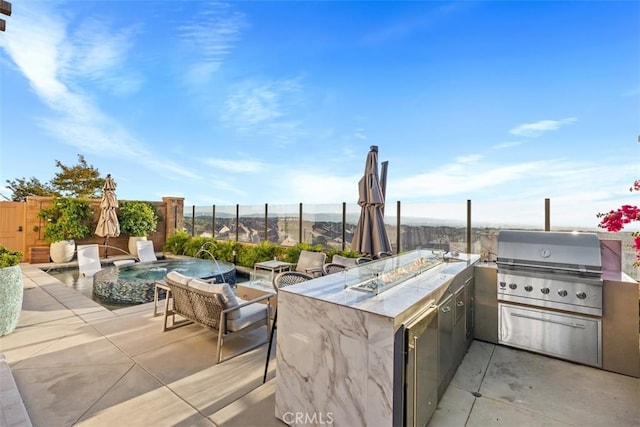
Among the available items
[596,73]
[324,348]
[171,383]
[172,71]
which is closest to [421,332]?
[324,348]

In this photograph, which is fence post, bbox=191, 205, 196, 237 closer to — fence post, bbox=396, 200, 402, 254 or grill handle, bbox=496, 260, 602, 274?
fence post, bbox=396, 200, 402, 254

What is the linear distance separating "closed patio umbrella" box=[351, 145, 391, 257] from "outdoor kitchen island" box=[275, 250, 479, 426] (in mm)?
2928

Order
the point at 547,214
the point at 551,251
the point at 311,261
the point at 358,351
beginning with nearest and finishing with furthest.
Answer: the point at 358,351, the point at 551,251, the point at 547,214, the point at 311,261

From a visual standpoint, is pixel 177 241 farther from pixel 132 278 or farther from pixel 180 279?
pixel 180 279

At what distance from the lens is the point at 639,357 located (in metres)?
2.85

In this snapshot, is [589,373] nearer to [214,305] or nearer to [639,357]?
[639,357]

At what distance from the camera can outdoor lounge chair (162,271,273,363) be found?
10.7 ft

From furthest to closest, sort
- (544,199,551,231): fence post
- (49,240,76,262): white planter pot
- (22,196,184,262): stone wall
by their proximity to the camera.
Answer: (22,196,184,262): stone wall → (49,240,76,262): white planter pot → (544,199,551,231): fence post

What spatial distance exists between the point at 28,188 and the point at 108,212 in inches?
501

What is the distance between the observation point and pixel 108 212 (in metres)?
9.91

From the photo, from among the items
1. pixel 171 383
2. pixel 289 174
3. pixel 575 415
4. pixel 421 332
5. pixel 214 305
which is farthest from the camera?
pixel 289 174

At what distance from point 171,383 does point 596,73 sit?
791 cm

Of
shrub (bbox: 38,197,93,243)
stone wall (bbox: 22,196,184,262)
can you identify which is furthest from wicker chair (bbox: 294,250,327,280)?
shrub (bbox: 38,197,93,243)

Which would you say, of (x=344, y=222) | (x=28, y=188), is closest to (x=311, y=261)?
(x=344, y=222)
